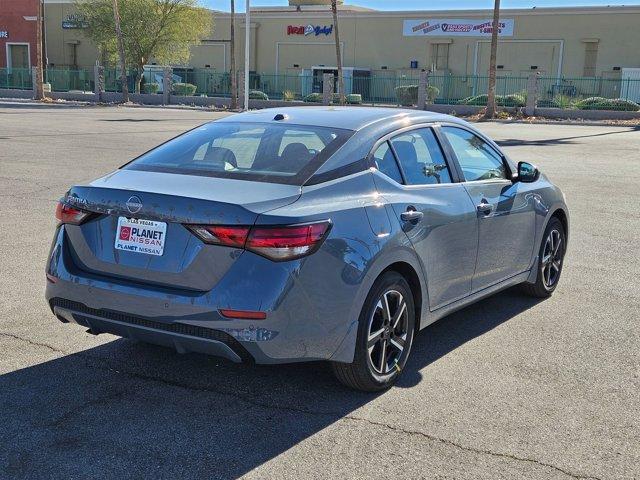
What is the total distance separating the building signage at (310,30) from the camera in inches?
2326

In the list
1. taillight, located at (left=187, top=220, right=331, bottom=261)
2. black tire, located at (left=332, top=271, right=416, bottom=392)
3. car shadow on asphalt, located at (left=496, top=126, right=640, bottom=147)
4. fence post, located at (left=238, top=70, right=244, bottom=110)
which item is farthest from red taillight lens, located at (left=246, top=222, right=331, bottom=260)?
fence post, located at (left=238, top=70, right=244, bottom=110)

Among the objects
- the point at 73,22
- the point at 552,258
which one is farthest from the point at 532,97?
the point at 73,22

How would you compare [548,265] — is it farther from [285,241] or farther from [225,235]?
[225,235]

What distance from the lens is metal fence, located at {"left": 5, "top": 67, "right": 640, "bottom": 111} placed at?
42.6 metres

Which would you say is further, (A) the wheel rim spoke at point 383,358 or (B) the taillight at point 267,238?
(A) the wheel rim spoke at point 383,358

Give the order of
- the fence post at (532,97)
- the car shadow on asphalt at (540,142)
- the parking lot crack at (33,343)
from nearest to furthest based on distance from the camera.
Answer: the parking lot crack at (33,343) → the car shadow on asphalt at (540,142) → the fence post at (532,97)

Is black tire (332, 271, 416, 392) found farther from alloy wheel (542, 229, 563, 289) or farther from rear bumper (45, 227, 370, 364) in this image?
alloy wheel (542, 229, 563, 289)

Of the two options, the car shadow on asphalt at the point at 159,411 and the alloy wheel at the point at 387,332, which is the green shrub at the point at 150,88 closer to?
the car shadow on asphalt at the point at 159,411

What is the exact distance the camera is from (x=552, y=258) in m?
6.77

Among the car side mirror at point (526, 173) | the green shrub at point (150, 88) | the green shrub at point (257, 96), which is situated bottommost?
the car side mirror at point (526, 173)

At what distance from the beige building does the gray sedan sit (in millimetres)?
50985

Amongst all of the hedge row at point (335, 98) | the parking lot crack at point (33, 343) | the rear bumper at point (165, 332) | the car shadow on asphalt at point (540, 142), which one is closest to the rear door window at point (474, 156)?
the rear bumper at point (165, 332)

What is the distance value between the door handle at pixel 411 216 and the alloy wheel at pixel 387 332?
435 millimetres

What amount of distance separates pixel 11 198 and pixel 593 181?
10460 mm
